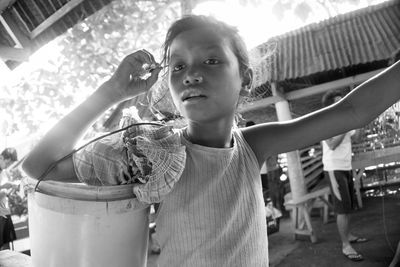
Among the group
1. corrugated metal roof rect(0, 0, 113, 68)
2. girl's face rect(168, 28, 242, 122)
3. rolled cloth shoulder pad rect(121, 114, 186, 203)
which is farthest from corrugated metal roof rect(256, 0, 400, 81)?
rolled cloth shoulder pad rect(121, 114, 186, 203)

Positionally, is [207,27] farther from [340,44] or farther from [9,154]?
[340,44]

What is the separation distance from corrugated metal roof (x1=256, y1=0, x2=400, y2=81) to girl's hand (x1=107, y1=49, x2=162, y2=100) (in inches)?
160

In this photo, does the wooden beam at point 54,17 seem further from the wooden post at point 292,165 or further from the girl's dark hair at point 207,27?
the wooden post at point 292,165

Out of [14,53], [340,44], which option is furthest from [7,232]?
[340,44]

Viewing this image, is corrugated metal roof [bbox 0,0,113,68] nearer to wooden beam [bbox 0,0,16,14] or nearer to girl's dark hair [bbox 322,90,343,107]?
wooden beam [bbox 0,0,16,14]

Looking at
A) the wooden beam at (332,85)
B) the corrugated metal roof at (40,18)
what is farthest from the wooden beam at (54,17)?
the wooden beam at (332,85)

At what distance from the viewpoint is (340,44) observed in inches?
212

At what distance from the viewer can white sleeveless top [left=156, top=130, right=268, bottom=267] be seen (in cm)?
102

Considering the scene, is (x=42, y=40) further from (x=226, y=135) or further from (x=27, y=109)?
(x=226, y=135)

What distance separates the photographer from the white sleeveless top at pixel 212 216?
102 centimetres

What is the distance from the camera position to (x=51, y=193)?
34.9 inches

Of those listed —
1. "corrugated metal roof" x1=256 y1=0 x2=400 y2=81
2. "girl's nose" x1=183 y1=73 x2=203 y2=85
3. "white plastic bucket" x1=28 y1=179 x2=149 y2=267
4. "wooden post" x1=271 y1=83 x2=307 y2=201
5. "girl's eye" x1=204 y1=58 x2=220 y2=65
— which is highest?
"girl's eye" x1=204 y1=58 x2=220 y2=65

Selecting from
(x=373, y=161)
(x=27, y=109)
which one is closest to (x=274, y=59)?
(x=373, y=161)

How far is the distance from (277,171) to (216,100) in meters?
7.90
